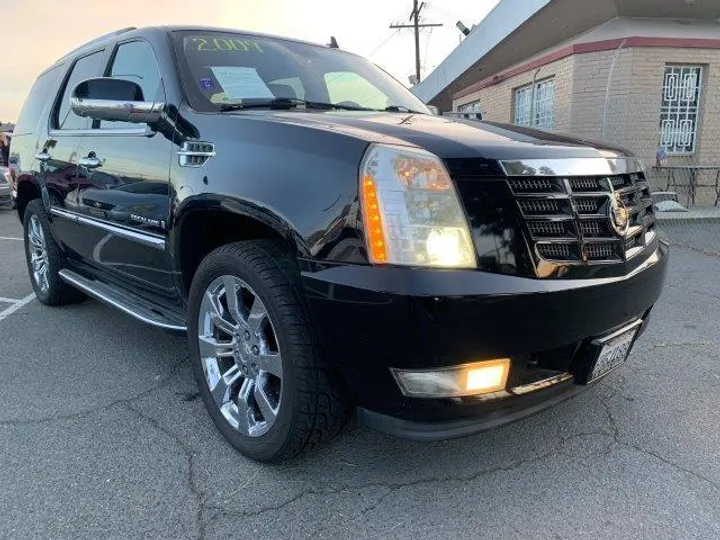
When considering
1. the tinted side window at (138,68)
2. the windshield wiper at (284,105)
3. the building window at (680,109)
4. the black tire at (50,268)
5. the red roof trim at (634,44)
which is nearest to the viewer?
the windshield wiper at (284,105)

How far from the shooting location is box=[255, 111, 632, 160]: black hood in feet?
6.59

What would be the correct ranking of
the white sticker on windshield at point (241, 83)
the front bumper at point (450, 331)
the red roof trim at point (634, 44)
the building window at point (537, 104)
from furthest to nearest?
the building window at point (537, 104) < the red roof trim at point (634, 44) < the white sticker on windshield at point (241, 83) < the front bumper at point (450, 331)

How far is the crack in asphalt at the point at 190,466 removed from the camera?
2127mm

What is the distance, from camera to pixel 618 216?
7.19 ft

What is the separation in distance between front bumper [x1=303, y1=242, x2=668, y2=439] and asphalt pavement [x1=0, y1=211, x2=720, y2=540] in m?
0.40

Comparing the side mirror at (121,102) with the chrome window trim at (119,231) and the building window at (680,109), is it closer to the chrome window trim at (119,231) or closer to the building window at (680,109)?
the chrome window trim at (119,231)

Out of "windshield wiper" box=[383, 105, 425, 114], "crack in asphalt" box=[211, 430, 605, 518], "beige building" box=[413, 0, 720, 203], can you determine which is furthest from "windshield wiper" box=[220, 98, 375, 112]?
"beige building" box=[413, 0, 720, 203]

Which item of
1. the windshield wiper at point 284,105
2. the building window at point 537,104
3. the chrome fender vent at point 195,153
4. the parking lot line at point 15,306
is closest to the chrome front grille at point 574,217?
the chrome fender vent at point 195,153

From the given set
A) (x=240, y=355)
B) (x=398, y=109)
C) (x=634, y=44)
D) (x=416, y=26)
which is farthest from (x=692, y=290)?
(x=416, y=26)

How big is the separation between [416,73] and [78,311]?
108ft

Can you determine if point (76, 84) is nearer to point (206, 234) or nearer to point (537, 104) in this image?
point (206, 234)

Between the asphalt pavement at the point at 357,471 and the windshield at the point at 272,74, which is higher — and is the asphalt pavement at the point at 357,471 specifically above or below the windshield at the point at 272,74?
below

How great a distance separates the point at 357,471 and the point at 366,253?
42.2 inches

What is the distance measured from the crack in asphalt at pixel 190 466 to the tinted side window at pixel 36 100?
2.96m
